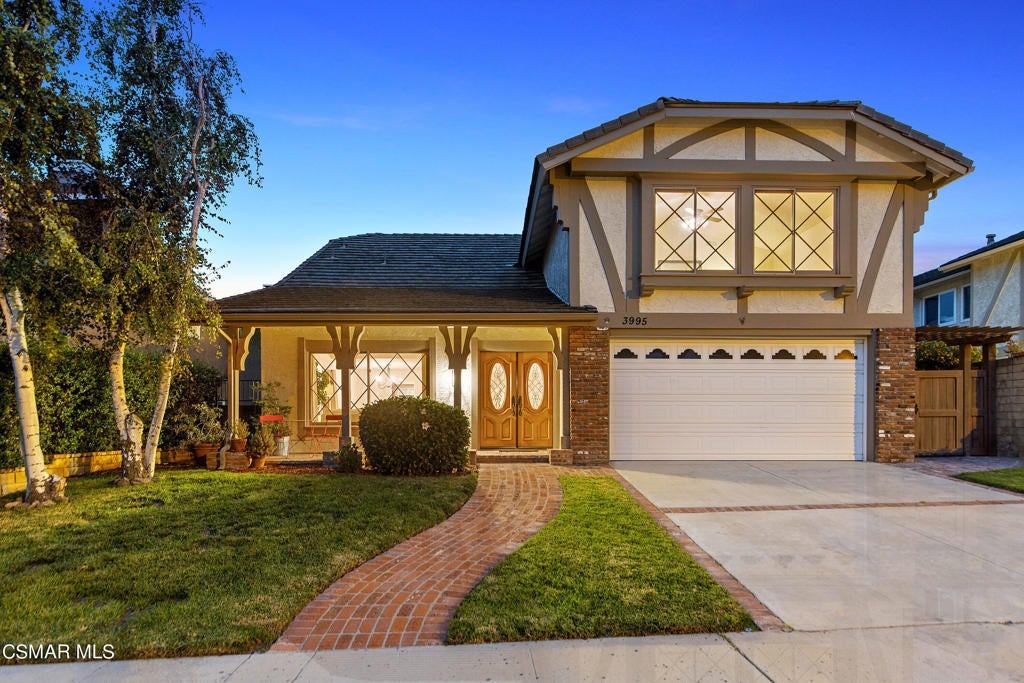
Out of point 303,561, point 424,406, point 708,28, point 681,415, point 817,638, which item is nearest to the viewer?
point 817,638

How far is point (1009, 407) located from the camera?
10852 mm

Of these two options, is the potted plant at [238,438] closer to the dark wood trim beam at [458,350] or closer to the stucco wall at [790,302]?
the dark wood trim beam at [458,350]

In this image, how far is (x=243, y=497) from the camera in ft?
23.2

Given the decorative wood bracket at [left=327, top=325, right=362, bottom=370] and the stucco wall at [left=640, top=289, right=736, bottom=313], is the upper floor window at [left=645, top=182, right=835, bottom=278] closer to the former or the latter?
the stucco wall at [left=640, top=289, right=736, bottom=313]

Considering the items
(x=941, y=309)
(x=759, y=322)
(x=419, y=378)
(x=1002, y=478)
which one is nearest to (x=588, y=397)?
(x=759, y=322)

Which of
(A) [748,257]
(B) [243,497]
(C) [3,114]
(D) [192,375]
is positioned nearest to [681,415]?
(A) [748,257]

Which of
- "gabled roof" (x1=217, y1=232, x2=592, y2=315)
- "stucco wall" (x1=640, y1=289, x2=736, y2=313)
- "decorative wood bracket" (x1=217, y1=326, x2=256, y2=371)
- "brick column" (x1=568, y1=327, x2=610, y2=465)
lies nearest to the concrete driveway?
"brick column" (x1=568, y1=327, x2=610, y2=465)

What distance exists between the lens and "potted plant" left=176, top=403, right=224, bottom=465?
941cm

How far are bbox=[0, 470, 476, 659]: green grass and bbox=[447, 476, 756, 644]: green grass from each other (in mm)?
1351

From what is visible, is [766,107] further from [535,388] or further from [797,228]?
[535,388]

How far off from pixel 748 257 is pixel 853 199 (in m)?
2.39

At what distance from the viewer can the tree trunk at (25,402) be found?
642 cm

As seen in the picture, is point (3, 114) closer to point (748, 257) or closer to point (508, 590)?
point (508, 590)

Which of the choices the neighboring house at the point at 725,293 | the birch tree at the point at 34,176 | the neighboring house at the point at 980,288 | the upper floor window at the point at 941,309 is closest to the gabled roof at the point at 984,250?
the neighboring house at the point at 980,288
